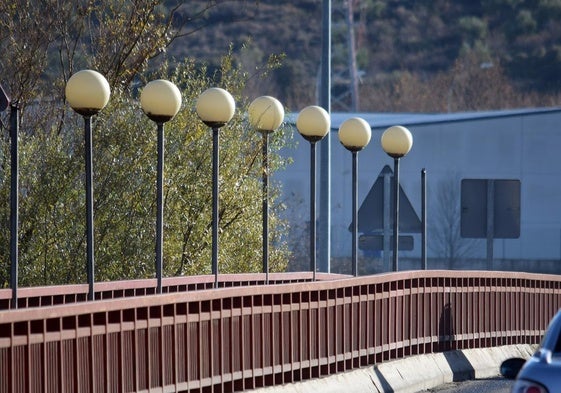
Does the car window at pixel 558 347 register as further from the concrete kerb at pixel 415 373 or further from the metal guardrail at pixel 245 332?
the concrete kerb at pixel 415 373

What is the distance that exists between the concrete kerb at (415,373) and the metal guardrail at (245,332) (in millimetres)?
150

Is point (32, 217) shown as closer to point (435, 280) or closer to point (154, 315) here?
point (435, 280)

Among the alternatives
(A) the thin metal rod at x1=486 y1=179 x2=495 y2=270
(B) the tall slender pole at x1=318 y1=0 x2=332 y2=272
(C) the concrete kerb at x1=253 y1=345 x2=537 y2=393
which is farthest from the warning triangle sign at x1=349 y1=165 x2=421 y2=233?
(B) the tall slender pole at x1=318 y1=0 x2=332 y2=272

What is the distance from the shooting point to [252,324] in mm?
11930

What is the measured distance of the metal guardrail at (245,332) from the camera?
9180 mm

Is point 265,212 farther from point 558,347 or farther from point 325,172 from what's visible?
point 558,347

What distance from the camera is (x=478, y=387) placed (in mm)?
15312

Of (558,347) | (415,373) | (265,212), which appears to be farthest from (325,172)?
(558,347)

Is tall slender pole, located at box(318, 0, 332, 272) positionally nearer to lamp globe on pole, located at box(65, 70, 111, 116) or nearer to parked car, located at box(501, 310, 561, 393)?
lamp globe on pole, located at box(65, 70, 111, 116)

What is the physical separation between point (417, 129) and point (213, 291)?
37461 millimetres

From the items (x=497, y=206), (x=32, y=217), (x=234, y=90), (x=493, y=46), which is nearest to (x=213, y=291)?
(x=32, y=217)

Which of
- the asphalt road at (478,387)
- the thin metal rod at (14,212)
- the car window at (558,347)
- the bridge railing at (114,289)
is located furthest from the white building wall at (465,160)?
the car window at (558,347)

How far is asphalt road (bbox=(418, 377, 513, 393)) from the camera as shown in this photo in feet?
48.5

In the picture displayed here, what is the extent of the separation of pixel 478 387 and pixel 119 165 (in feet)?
21.6
